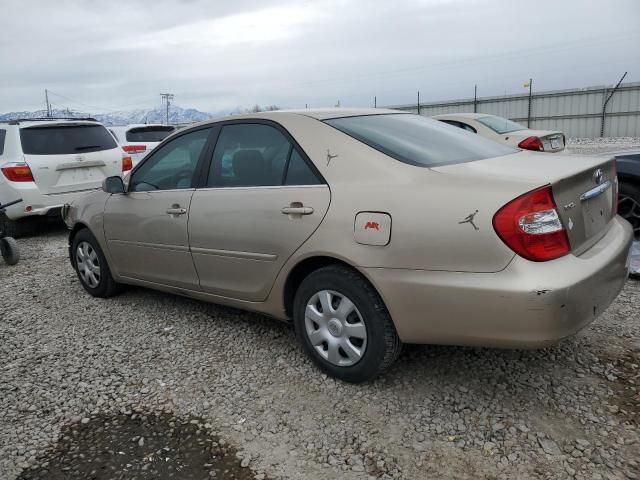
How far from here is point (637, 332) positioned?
3520mm

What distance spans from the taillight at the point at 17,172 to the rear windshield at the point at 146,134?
4413mm

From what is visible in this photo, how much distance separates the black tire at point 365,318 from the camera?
280 centimetres

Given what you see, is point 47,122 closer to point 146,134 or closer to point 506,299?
point 146,134

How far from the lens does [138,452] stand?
102 inches

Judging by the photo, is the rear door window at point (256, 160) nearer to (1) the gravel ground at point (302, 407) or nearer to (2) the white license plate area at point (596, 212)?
(1) the gravel ground at point (302, 407)

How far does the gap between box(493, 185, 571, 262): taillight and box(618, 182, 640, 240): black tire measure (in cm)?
313

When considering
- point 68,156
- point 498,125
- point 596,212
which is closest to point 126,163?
point 68,156

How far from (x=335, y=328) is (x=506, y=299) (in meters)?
0.99

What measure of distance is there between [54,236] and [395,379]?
6.75 m

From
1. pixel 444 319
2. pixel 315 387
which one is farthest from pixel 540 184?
pixel 315 387

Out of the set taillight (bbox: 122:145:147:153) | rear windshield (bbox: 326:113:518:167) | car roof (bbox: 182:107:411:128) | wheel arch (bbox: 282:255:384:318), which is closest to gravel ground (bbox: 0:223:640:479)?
wheel arch (bbox: 282:255:384:318)

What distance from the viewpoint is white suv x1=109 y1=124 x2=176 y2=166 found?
37.0ft

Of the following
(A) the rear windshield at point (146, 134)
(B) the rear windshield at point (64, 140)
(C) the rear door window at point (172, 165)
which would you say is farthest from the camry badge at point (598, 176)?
(A) the rear windshield at point (146, 134)

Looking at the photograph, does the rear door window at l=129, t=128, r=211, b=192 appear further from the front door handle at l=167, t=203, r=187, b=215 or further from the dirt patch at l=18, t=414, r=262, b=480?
the dirt patch at l=18, t=414, r=262, b=480
